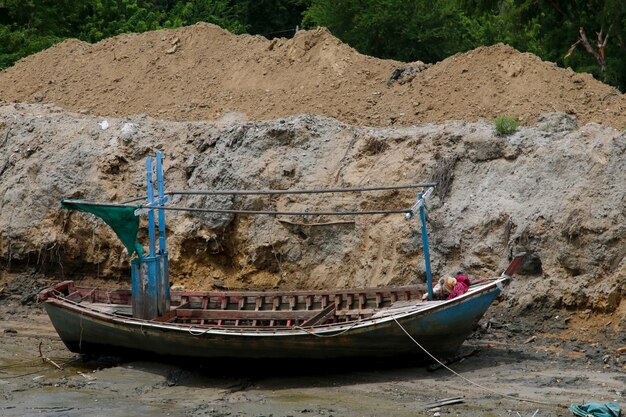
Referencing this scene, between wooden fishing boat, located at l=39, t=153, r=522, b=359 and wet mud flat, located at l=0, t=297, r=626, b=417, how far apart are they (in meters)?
0.32

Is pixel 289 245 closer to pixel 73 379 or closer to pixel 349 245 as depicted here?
pixel 349 245

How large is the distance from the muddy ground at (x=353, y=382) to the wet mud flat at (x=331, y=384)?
1cm

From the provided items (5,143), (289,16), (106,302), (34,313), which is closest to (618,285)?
(106,302)

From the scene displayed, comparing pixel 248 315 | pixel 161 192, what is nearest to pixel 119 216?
pixel 161 192

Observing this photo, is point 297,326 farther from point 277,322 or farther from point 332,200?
point 332,200

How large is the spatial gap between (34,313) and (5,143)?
4.18 metres

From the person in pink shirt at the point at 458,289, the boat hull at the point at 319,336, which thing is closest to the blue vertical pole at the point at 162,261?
the boat hull at the point at 319,336

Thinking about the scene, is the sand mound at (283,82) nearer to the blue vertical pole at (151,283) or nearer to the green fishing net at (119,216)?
the blue vertical pole at (151,283)

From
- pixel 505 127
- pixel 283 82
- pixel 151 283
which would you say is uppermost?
pixel 283 82

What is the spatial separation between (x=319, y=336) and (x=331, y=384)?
654mm

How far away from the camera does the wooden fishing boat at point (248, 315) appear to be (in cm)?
1409

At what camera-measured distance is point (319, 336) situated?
14.2 meters

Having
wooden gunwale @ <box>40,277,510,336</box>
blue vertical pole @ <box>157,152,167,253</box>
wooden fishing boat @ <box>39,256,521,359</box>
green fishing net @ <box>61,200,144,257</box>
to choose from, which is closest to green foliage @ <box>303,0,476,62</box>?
blue vertical pole @ <box>157,152,167,253</box>

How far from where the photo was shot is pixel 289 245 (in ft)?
60.3
